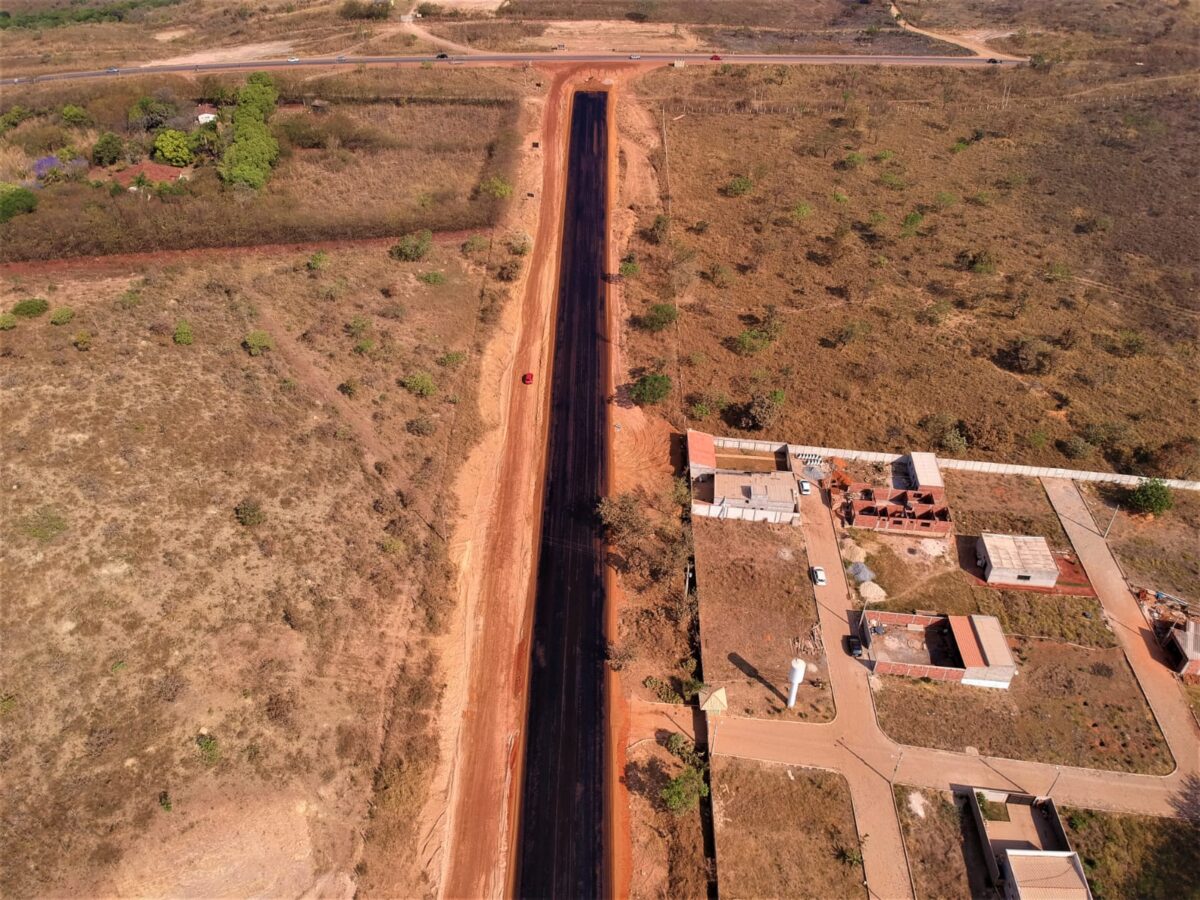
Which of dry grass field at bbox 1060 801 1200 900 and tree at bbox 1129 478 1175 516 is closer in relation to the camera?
dry grass field at bbox 1060 801 1200 900

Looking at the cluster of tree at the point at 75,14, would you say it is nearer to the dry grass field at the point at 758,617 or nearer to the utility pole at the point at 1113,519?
the dry grass field at the point at 758,617

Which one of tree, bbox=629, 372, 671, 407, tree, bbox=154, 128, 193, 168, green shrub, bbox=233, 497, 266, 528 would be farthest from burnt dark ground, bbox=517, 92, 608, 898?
tree, bbox=154, 128, 193, 168

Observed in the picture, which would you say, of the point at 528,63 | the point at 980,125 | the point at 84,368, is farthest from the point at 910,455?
the point at 528,63

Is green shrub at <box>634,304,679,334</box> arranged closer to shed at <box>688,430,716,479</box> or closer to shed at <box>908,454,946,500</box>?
shed at <box>688,430,716,479</box>

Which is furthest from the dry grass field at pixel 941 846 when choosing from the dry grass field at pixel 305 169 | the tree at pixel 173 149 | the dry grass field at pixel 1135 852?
the tree at pixel 173 149

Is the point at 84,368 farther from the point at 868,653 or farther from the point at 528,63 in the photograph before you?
the point at 528,63

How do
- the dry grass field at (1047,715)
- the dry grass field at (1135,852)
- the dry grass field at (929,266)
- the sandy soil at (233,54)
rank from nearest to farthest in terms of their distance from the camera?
the dry grass field at (1135,852) < the dry grass field at (1047,715) < the dry grass field at (929,266) < the sandy soil at (233,54)
